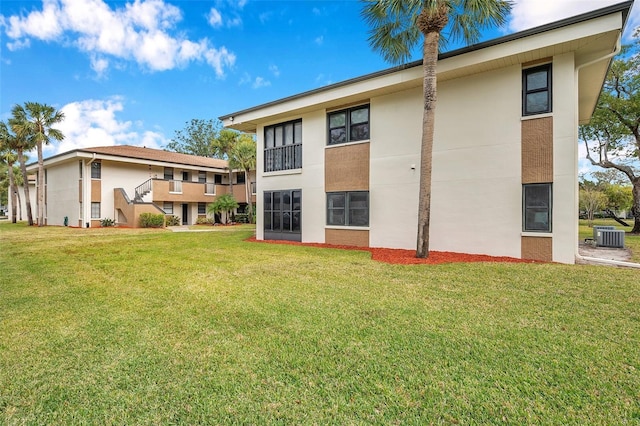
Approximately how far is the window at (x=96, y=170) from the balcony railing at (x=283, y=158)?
17.1 meters

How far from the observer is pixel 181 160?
29.4 m

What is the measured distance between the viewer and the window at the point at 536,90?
9.04 m

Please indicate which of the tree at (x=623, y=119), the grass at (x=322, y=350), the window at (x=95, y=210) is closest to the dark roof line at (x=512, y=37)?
the grass at (x=322, y=350)

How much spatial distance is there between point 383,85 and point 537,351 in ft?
31.9

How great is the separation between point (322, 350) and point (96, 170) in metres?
27.7

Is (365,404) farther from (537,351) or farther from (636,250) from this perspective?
(636,250)

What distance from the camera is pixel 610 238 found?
11352 mm

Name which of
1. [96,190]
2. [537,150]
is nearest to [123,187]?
[96,190]

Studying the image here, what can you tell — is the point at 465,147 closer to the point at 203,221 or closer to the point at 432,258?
the point at 432,258

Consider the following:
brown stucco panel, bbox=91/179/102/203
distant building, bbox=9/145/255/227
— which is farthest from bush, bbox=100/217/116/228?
brown stucco panel, bbox=91/179/102/203

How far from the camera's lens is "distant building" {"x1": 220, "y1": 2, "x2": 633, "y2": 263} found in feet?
28.3

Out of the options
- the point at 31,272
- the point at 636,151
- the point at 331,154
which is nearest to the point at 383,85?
the point at 331,154

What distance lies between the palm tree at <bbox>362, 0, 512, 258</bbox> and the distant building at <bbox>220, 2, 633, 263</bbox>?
31.3 inches

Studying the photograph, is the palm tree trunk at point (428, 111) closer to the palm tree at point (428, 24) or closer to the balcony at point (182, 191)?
the palm tree at point (428, 24)
